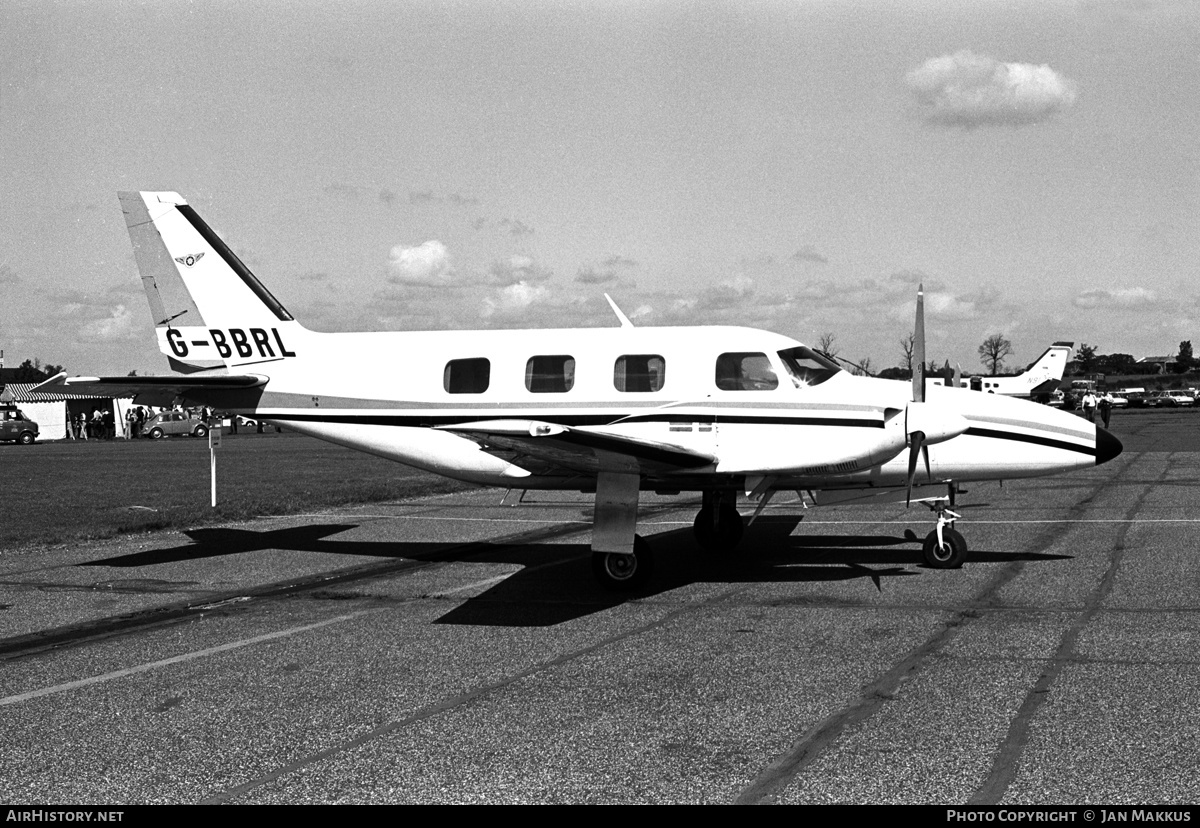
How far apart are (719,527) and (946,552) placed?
10.4 feet

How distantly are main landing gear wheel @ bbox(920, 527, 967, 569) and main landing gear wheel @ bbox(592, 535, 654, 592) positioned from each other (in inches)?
133

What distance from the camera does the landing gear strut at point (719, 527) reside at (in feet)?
46.3

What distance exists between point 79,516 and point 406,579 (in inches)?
396

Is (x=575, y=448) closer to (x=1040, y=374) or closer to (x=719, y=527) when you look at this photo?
(x=719, y=527)

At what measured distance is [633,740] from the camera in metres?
6.14

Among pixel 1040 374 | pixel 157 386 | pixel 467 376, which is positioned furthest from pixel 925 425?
pixel 1040 374

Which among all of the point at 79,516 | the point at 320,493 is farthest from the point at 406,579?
the point at 320,493

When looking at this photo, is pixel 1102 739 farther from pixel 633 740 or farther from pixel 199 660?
pixel 199 660

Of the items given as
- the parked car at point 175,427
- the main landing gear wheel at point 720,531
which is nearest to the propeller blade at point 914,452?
the main landing gear wheel at point 720,531

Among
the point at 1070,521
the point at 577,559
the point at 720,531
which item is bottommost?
the point at 577,559

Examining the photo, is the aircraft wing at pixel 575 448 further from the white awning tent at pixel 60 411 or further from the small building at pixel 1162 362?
the small building at pixel 1162 362

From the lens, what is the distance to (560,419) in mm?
12422

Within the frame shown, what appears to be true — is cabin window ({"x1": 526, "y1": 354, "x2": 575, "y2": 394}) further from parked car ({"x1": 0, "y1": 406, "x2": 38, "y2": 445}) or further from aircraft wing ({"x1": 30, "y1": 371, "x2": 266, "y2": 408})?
parked car ({"x1": 0, "y1": 406, "x2": 38, "y2": 445})

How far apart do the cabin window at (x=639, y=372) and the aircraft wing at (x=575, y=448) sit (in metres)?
0.71
